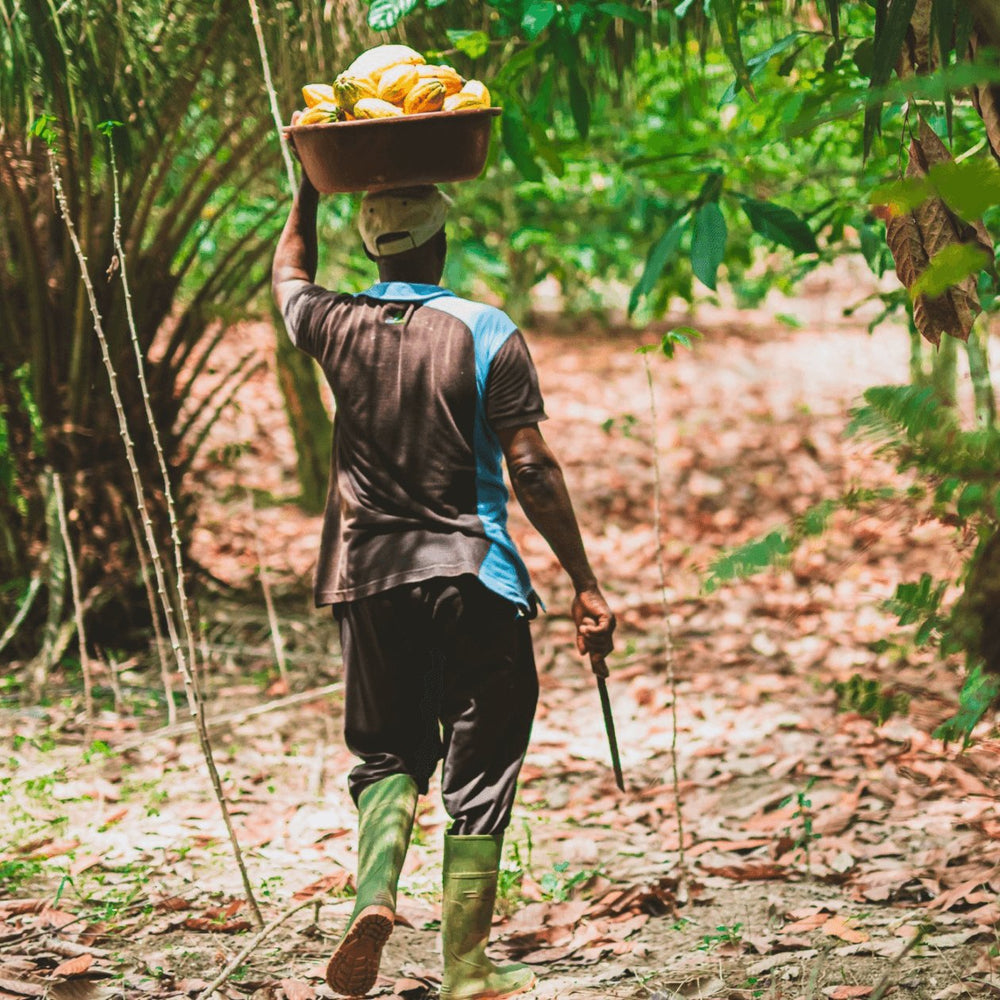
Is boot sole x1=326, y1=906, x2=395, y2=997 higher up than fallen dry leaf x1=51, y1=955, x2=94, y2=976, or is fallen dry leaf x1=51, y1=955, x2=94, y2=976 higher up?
boot sole x1=326, y1=906, x2=395, y2=997

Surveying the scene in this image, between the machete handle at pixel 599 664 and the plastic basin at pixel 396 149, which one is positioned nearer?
the plastic basin at pixel 396 149

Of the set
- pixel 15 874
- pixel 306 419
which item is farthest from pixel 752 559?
pixel 306 419

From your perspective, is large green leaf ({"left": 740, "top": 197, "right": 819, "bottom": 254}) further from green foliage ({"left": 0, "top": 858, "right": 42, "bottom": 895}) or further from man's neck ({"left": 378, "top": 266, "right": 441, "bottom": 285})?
green foliage ({"left": 0, "top": 858, "right": 42, "bottom": 895})

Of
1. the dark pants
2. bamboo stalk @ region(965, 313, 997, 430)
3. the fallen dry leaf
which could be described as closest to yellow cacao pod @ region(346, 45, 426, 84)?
the dark pants

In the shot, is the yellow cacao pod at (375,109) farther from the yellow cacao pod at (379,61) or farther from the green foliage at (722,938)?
the green foliage at (722,938)

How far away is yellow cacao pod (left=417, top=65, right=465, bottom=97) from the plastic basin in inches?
4.4

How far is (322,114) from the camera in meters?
2.38

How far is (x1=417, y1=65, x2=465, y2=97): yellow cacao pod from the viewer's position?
2.33 m

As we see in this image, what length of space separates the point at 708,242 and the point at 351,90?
0.97m

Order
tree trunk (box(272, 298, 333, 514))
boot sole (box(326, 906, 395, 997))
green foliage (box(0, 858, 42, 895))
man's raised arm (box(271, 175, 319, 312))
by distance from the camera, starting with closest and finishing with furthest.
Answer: boot sole (box(326, 906, 395, 997)), man's raised arm (box(271, 175, 319, 312)), green foliage (box(0, 858, 42, 895)), tree trunk (box(272, 298, 333, 514))

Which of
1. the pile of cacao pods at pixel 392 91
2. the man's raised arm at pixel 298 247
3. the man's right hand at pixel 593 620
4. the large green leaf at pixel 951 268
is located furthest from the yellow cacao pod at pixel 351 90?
the large green leaf at pixel 951 268

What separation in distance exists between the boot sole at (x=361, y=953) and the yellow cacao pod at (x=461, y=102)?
1.59 m

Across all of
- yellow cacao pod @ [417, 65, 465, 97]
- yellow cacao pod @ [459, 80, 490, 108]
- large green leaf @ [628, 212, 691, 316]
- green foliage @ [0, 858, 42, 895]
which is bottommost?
green foliage @ [0, 858, 42, 895]

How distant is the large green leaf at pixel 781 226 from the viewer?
111 inches
